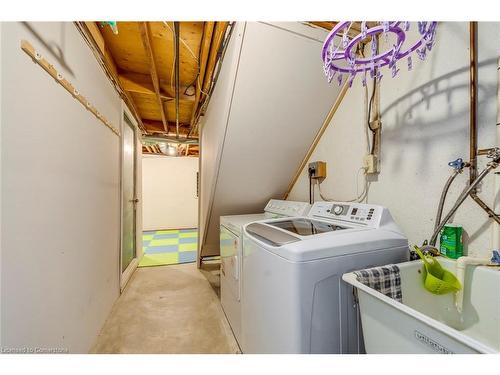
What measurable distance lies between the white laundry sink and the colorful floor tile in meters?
3.25

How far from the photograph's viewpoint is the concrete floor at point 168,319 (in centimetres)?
162

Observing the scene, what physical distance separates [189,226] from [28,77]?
5598 millimetres

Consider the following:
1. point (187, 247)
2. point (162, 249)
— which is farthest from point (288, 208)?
point (162, 249)

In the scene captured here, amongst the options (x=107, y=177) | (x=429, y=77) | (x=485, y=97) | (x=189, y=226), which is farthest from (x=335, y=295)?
(x=189, y=226)

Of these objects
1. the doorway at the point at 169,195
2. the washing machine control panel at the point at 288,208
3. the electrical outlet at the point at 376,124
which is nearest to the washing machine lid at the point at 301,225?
the washing machine control panel at the point at 288,208

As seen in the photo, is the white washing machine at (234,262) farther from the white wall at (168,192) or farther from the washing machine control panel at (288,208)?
the white wall at (168,192)

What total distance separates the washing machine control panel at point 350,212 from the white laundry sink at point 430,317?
0.34m

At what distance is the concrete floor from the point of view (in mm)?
1616

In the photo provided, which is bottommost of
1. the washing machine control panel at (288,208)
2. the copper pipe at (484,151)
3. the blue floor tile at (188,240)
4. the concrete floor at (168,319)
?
the blue floor tile at (188,240)

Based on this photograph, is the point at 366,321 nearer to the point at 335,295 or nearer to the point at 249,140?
the point at 335,295

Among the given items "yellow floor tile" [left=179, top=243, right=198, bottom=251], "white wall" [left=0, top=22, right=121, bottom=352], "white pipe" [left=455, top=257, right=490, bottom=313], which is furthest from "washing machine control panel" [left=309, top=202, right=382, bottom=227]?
"yellow floor tile" [left=179, top=243, right=198, bottom=251]

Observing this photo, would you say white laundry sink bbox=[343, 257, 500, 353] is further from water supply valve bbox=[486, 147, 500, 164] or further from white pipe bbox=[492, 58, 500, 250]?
water supply valve bbox=[486, 147, 500, 164]

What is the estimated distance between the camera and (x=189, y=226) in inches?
244
